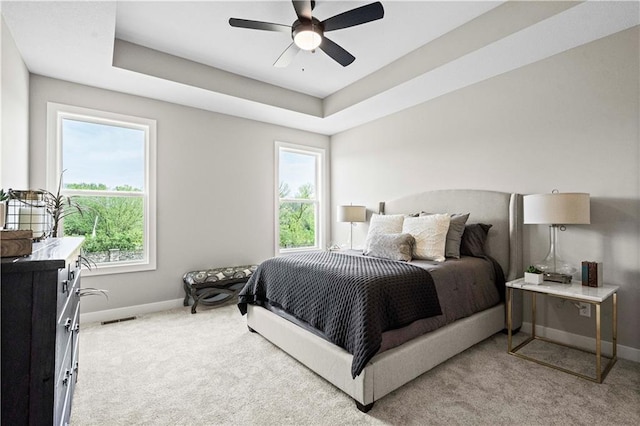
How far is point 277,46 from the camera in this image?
323cm

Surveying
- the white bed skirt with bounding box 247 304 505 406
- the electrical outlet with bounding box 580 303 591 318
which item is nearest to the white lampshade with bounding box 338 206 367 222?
the white bed skirt with bounding box 247 304 505 406

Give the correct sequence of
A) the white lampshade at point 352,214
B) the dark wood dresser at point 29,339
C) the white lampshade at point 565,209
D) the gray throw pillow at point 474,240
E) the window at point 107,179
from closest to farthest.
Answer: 1. the dark wood dresser at point 29,339
2. the white lampshade at point 565,209
3. the gray throw pillow at point 474,240
4. the window at point 107,179
5. the white lampshade at point 352,214

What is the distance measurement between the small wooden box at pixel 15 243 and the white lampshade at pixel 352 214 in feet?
12.4

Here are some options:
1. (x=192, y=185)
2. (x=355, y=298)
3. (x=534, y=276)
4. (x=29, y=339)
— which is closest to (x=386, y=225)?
(x=534, y=276)

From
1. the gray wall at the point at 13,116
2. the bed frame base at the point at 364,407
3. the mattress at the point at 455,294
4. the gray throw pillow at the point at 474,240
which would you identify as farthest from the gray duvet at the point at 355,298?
the gray wall at the point at 13,116

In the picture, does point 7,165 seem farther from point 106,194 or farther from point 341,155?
point 341,155

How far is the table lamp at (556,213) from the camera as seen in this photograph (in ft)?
7.94

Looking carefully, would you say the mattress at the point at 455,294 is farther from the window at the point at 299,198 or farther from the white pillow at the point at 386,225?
the window at the point at 299,198

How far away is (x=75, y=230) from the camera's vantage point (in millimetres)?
3434

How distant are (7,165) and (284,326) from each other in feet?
8.24

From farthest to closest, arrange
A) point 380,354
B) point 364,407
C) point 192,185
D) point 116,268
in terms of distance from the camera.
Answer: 1. point 192,185
2. point 116,268
3. point 380,354
4. point 364,407

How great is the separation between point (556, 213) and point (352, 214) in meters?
2.55

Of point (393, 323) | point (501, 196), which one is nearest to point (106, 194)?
point (393, 323)

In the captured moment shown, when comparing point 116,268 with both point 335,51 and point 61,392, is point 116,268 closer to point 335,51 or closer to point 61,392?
point 61,392
